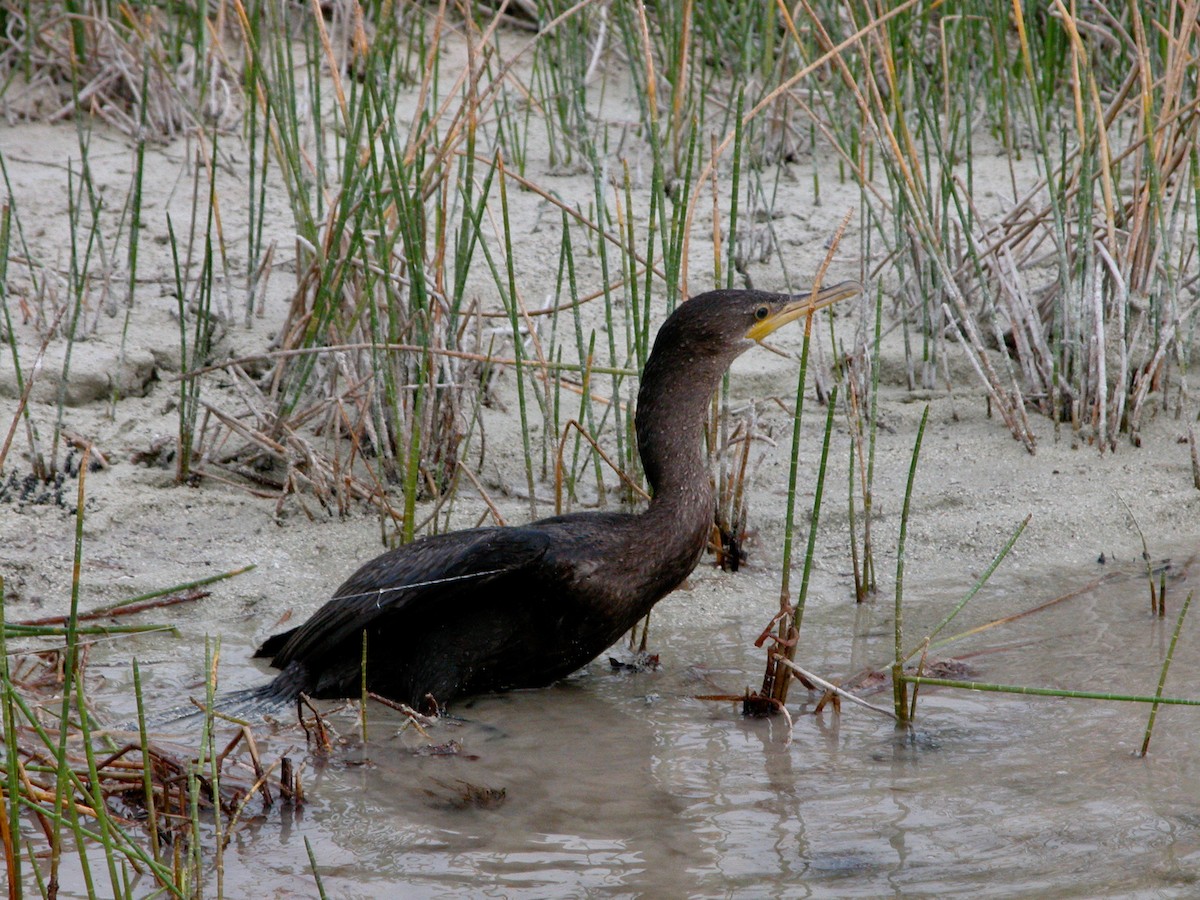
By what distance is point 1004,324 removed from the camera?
5.47 metres

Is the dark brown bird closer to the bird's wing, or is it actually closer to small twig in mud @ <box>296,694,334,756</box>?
the bird's wing

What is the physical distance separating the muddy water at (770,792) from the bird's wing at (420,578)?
10.2 inches

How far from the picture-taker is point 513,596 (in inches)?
142

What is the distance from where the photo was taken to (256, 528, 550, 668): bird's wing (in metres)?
3.47

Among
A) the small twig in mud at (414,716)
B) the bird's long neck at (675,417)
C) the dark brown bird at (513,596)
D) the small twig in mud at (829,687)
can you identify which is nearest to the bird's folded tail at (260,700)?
the dark brown bird at (513,596)

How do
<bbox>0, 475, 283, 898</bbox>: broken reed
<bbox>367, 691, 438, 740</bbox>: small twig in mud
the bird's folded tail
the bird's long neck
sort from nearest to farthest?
<bbox>0, 475, 283, 898</bbox>: broken reed → <bbox>367, 691, 438, 740</bbox>: small twig in mud → the bird's folded tail → the bird's long neck

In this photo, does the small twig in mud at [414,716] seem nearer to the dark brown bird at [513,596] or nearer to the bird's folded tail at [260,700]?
the dark brown bird at [513,596]

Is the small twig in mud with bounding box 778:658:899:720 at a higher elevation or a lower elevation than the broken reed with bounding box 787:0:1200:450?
lower

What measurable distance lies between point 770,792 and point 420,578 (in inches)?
38.9

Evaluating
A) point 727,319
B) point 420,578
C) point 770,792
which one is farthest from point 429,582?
point 727,319

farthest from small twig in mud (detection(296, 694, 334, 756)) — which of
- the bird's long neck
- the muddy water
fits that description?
the bird's long neck

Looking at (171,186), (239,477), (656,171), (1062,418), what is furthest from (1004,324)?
(171,186)

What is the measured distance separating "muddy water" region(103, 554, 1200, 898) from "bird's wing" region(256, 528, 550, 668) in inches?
10.2

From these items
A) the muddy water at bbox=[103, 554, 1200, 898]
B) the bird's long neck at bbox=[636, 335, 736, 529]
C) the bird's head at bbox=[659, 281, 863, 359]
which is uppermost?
the bird's head at bbox=[659, 281, 863, 359]
